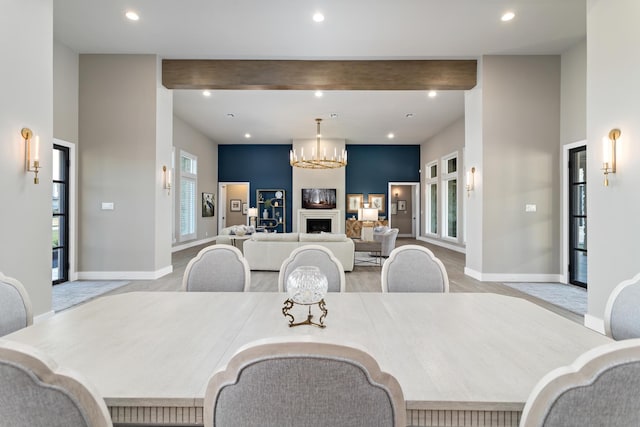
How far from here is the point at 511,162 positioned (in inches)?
210

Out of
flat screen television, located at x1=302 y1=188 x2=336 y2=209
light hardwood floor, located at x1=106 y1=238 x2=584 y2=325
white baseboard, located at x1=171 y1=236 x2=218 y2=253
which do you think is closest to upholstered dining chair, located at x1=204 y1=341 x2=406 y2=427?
light hardwood floor, located at x1=106 y1=238 x2=584 y2=325

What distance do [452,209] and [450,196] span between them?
387mm

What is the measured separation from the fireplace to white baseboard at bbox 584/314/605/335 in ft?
26.3

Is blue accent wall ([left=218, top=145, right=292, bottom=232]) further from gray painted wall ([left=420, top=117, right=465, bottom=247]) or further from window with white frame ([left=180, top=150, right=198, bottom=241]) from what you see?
gray painted wall ([left=420, top=117, right=465, bottom=247])

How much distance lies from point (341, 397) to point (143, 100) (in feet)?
19.0

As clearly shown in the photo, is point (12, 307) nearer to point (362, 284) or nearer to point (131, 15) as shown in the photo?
point (131, 15)

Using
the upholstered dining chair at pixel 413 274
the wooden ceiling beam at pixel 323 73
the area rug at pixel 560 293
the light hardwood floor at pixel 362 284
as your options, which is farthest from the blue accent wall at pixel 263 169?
the upholstered dining chair at pixel 413 274

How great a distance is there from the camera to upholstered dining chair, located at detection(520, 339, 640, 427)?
64 centimetres

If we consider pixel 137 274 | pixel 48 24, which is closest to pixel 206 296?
pixel 48 24

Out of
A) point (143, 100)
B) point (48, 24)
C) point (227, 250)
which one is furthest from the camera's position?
point (143, 100)

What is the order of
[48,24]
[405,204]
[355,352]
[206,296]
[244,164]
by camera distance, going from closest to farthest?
[355,352] < [206,296] < [48,24] < [244,164] < [405,204]

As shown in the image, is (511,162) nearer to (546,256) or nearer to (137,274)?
(546,256)

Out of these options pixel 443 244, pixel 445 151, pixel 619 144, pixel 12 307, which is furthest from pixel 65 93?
pixel 443 244

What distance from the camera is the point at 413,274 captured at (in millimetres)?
2158
